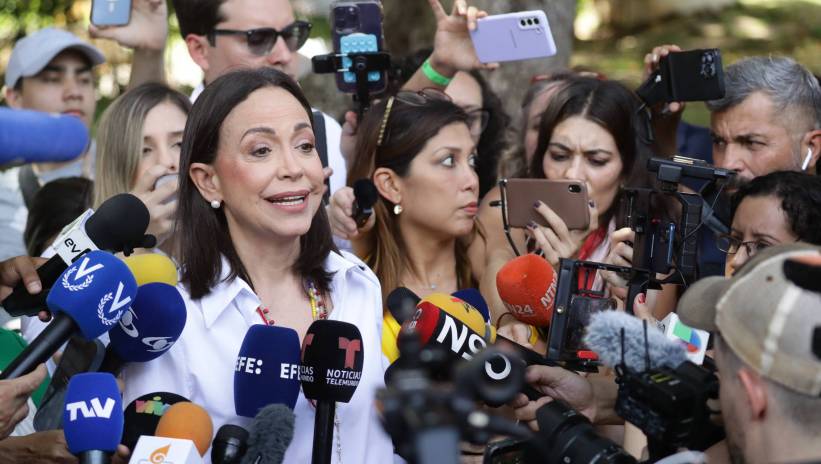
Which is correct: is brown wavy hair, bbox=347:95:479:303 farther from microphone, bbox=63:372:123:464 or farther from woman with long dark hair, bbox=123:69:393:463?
microphone, bbox=63:372:123:464

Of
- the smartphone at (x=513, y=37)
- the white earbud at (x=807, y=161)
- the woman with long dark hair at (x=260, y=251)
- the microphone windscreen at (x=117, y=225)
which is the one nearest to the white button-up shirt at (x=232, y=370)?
the woman with long dark hair at (x=260, y=251)

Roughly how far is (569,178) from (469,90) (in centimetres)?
117

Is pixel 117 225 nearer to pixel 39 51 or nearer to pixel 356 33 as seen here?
pixel 356 33

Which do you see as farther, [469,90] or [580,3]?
[580,3]

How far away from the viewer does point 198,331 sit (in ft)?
11.9

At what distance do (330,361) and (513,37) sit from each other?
2.33 meters

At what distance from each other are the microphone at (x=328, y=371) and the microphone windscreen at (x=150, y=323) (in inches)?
16.1

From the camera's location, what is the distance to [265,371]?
3.34 metres

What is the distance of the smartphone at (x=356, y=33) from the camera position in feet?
17.2

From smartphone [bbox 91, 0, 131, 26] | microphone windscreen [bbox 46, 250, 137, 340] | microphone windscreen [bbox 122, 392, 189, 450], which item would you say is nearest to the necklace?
microphone windscreen [bbox 122, 392, 189, 450]

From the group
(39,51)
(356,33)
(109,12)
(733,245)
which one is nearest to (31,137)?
(733,245)

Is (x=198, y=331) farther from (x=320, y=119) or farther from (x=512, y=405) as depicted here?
(x=320, y=119)

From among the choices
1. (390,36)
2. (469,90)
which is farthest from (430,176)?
(390,36)

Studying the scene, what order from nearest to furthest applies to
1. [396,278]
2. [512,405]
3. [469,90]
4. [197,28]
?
[512,405] < [396,278] < [197,28] < [469,90]
